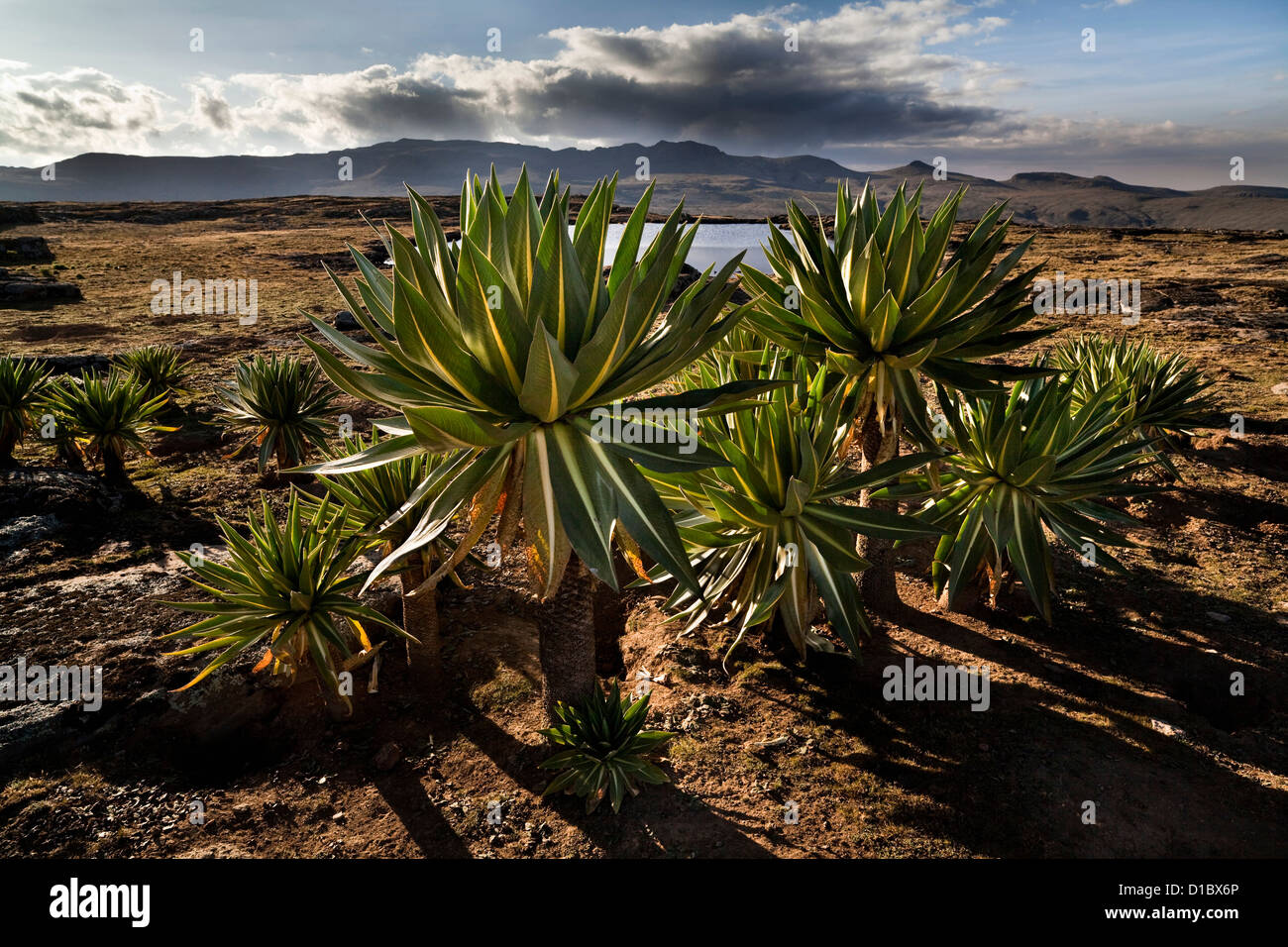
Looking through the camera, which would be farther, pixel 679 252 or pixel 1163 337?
pixel 1163 337

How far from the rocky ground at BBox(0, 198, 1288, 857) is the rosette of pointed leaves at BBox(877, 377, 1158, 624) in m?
0.74

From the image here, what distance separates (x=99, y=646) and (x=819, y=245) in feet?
15.9

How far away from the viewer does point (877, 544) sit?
3.93m

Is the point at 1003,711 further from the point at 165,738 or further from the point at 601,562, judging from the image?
the point at 165,738

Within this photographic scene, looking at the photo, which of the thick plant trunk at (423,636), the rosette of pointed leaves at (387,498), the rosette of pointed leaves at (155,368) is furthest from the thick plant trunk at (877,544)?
the rosette of pointed leaves at (155,368)

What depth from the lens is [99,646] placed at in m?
3.72

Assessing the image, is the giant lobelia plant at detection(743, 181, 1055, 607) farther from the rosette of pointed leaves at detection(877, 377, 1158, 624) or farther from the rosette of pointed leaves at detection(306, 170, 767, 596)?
the rosette of pointed leaves at detection(306, 170, 767, 596)

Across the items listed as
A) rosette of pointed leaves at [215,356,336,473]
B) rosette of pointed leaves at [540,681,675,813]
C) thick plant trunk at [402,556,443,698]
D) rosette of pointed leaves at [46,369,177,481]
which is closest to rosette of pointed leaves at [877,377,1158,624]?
rosette of pointed leaves at [540,681,675,813]

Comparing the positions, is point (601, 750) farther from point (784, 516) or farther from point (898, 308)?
point (898, 308)

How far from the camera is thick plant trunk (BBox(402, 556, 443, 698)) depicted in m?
3.68

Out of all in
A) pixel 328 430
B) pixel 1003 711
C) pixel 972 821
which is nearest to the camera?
pixel 972 821

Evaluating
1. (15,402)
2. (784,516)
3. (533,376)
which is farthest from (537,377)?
(15,402)

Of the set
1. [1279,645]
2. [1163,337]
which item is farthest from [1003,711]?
[1163,337]

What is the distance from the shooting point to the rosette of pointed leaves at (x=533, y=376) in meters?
2.01
